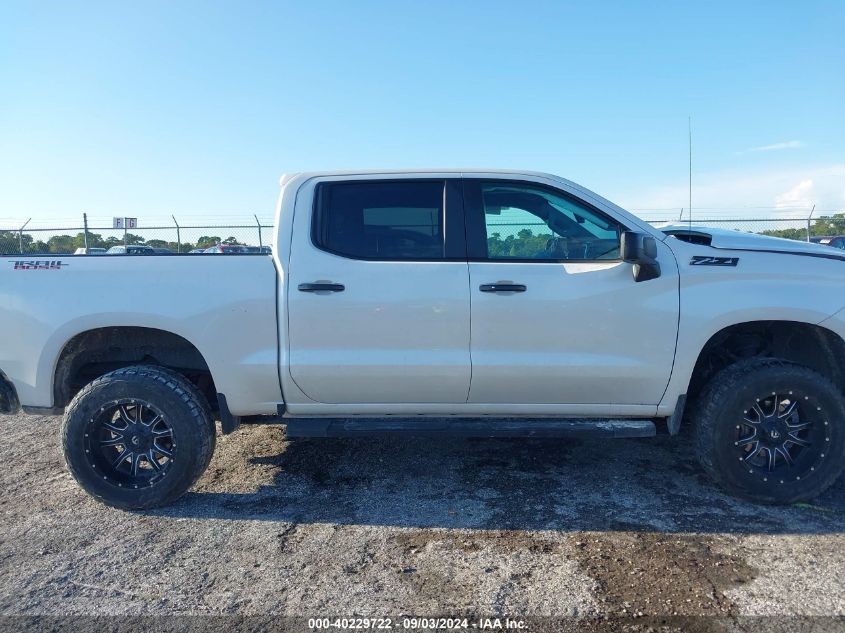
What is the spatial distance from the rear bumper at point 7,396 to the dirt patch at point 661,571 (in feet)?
11.2

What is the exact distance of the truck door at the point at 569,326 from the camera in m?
3.66

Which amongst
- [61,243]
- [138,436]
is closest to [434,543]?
[138,436]

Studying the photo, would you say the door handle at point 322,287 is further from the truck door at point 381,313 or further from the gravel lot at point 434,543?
the gravel lot at point 434,543

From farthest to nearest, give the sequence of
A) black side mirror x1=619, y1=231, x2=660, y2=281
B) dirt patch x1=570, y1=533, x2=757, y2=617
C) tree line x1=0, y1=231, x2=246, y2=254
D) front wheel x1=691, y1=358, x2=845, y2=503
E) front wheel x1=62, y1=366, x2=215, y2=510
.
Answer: tree line x1=0, y1=231, x2=246, y2=254, front wheel x1=62, y1=366, x2=215, y2=510, front wheel x1=691, y1=358, x2=845, y2=503, black side mirror x1=619, y1=231, x2=660, y2=281, dirt patch x1=570, y1=533, x2=757, y2=617

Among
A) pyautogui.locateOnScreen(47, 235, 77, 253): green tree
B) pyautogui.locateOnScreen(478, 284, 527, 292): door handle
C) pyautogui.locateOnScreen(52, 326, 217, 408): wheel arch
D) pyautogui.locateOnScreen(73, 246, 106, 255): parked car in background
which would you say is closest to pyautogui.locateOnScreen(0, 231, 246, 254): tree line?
pyautogui.locateOnScreen(47, 235, 77, 253): green tree

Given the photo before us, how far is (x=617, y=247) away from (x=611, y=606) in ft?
6.67

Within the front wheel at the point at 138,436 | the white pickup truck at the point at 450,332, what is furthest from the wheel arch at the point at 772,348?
the front wheel at the point at 138,436

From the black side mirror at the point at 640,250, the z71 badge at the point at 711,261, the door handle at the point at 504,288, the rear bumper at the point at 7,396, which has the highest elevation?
the black side mirror at the point at 640,250

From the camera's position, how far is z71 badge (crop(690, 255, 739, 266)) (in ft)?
12.1

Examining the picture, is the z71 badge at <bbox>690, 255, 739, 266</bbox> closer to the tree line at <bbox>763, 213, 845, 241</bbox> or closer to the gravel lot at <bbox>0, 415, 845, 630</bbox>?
the gravel lot at <bbox>0, 415, 845, 630</bbox>

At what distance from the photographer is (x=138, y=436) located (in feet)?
12.5

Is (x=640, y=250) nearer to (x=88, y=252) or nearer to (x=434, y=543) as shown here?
(x=434, y=543)

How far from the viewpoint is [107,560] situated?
3215mm

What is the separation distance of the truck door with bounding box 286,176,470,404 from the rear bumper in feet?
5.73
